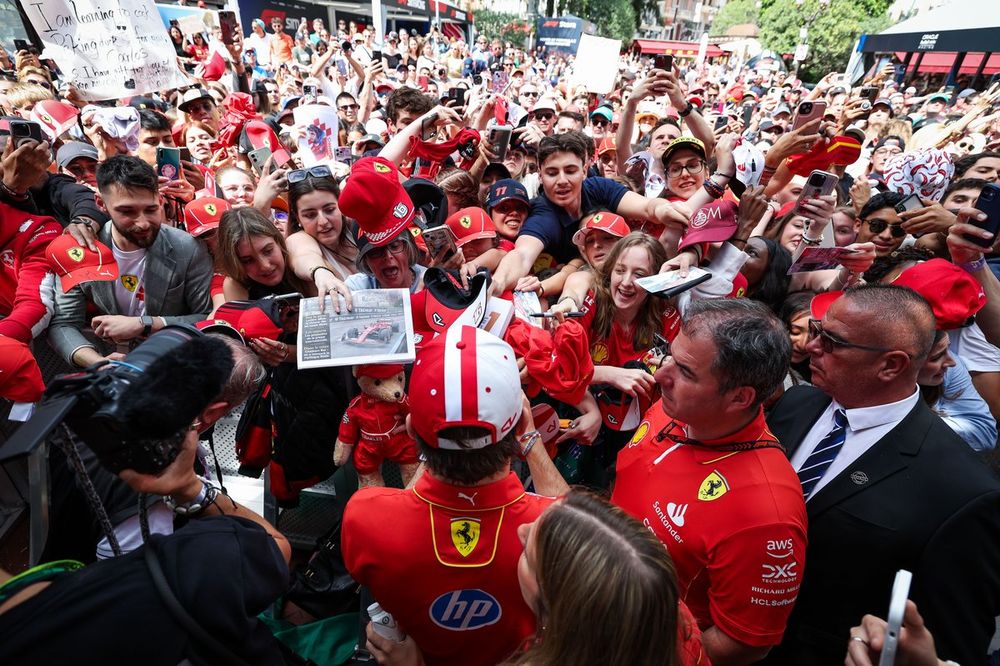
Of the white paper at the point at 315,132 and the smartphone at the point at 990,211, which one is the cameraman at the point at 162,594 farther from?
the white paper at the point at 315,132

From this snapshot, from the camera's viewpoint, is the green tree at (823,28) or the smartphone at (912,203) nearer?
the smartphone at (912,203)

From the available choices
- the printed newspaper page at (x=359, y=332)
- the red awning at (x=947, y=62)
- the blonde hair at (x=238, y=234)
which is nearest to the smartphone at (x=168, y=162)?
the blonde hair at (x=238, y=234)

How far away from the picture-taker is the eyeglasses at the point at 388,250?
2.83 meters

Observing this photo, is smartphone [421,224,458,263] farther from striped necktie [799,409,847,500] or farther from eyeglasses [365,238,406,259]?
striped necktie [799,409,847,500]

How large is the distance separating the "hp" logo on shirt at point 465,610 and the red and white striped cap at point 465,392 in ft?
1.52

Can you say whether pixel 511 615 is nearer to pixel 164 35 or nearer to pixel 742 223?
pixel 742 223

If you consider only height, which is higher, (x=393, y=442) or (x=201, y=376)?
(x=201, y=376)

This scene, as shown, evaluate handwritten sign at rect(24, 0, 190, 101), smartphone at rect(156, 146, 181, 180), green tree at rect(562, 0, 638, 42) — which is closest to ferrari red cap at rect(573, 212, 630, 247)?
smartphone at rect(156, 146, 181, 180)

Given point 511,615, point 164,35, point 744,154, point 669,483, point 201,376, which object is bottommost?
point 511,615

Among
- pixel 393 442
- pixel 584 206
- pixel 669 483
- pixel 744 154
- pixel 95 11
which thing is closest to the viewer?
pixel 669 483

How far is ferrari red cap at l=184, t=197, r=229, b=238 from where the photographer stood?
11.1ft

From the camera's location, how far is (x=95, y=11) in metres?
5.15

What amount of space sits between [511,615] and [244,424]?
1.90 meters

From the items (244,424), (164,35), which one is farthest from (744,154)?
(164,35)
